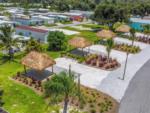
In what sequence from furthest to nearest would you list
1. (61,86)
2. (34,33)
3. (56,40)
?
(34,33) < (56,40) < (61,86)

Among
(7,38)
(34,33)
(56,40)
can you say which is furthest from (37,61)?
(34,33)

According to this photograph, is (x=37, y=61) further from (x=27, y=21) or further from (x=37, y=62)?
(x=27, y=21)

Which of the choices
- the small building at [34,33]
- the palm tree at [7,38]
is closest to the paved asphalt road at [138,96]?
the palm tree at [7,38]

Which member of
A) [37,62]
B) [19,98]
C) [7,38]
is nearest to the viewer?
[19,98]

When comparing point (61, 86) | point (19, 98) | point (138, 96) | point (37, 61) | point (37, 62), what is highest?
point (61, 86)

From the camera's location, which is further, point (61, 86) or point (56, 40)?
point (56, 40)

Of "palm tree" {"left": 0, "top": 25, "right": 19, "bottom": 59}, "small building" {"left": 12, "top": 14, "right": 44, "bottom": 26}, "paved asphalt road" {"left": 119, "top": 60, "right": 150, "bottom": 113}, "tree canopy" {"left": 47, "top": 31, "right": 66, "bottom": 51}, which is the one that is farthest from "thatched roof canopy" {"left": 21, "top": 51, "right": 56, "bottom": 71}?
"small building" {"left": 12, "top": 14, "right": 44, "bottom": 26}

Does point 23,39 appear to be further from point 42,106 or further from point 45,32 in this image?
point 42,106

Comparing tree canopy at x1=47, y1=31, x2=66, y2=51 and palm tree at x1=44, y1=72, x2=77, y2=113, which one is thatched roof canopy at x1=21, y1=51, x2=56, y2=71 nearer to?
palm tree at x1=44, y1=72, x2=77, y2=113
